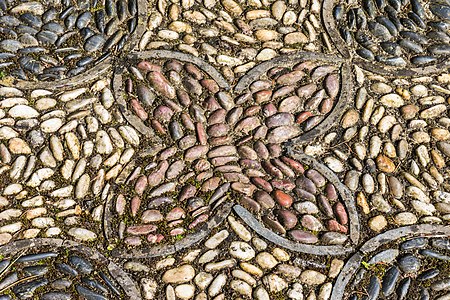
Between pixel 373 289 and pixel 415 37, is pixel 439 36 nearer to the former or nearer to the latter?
pixel 415 37

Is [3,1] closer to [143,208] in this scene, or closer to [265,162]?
[143,208]

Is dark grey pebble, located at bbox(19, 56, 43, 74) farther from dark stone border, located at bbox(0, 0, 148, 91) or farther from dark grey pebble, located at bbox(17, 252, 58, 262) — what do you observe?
dark grey pebble, located at bbox(17, 252, 58, 262)

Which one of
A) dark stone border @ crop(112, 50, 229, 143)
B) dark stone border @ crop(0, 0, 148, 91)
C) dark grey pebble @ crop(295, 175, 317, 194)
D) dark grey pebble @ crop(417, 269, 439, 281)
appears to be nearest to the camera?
dark grey pebble @ crop(417, 269, 439, 281)

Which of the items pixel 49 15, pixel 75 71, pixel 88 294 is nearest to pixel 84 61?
pixel 75 71

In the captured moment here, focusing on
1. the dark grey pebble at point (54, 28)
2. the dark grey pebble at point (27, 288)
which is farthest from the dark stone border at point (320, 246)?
the dark grey pebble at point (54, 28)

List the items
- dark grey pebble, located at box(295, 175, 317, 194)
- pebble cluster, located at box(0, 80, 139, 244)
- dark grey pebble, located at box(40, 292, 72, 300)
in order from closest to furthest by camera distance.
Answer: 1. dark grey pebble, located at box(40, 292, 72, 300)
2. pebble cluster, located at box(0, 80, 139, 244)
3. dark grey pebble, located at box(295, 175, 317, 194)

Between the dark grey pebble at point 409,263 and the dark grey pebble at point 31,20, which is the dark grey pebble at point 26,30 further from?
the dark grey pebble at point 409,263

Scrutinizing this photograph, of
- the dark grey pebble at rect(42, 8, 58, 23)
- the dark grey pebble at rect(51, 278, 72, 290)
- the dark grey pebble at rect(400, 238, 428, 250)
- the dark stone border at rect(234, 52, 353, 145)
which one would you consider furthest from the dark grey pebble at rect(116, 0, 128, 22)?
the dark grey pebble at rect(400, 238, 428, 250)
